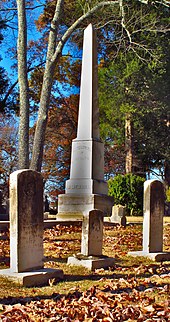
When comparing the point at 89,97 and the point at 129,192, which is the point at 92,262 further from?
the point at 129,192

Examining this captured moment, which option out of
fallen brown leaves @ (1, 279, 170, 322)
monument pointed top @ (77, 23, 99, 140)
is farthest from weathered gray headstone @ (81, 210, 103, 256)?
monument pointed top @ (77, 23, 99, 140)

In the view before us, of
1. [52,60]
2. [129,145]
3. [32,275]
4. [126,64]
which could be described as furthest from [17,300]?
[129,145]

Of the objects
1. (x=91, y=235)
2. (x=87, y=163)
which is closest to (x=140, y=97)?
(x=87, y=163)

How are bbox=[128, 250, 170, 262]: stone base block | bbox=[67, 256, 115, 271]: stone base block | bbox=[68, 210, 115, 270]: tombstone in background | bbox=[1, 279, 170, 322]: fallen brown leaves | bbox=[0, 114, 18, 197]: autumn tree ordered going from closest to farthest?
bbox=[1, 279, 170, 322]: fallen brown leaves → bbox=[67, 256, 115, 271]: stone base block → bbox=[68, 210, 115, 270]: tombstone in background → bbox=[128, 250, 170, 262]: stone base block → bbox=[0, 114, 18, 197]: autumn tree

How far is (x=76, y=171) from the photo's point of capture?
15547mm

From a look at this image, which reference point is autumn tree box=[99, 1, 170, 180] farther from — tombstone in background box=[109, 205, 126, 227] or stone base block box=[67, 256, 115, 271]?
stone base block box=[67, 256, 115, 271]

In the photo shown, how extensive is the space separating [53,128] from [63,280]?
2348 cm

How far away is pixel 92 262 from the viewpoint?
24.8 feet

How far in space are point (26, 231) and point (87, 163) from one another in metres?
8.82

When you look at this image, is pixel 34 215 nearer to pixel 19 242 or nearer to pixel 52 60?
pixel 19 242

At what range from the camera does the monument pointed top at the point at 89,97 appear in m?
15.5

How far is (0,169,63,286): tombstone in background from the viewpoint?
21.4 ft

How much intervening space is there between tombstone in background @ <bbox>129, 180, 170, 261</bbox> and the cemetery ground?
1.13 feet

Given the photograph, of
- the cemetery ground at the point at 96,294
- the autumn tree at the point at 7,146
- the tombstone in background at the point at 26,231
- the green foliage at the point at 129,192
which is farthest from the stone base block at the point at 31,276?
the autumn tree at the point at 7,146
